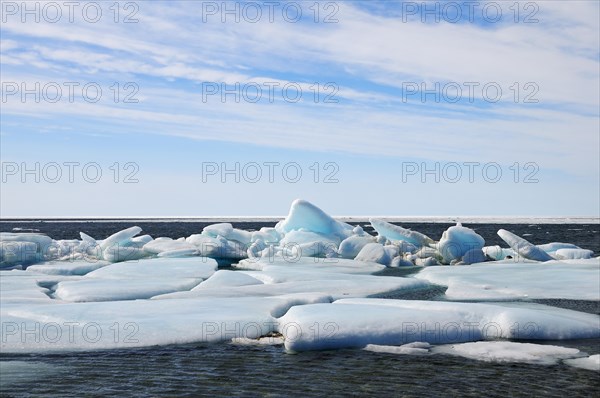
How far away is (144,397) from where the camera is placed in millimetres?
6133

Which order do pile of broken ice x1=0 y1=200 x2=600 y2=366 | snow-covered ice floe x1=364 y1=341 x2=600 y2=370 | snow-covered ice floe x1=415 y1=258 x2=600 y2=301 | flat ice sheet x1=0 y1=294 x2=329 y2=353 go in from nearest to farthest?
snow-covered ice floe x1=364 y1=341 x2=600 y2=370
flat ice sheet x1=0 y1=294 x2=329 y2=353
pile of broken ice x1=0 y1=200 x2=600 y2=366
snow-covered ice floe x1=415 y1=258 x2=600 y2=301

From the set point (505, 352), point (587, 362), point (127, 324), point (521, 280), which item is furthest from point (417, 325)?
point (521, 280)

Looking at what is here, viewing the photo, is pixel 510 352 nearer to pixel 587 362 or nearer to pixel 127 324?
pixel 587 362

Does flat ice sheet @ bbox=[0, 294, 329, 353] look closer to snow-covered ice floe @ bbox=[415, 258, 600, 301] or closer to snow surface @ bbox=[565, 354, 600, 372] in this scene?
snow surface @ bbox=[565, 354, 600, 372]

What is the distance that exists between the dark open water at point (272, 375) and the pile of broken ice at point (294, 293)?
17.5 inches

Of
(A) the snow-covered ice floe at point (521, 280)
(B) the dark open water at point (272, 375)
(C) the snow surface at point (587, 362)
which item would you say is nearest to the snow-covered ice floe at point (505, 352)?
(C) the snow surface at point (587, 362)

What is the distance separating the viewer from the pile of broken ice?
27.3 ft

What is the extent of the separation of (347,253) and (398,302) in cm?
1037

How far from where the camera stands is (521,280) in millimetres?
13977

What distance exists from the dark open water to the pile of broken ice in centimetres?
44

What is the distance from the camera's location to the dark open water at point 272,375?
6.30 m

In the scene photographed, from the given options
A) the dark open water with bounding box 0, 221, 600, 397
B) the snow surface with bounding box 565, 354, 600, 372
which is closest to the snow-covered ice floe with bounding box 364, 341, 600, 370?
the snow surface with bounding box 565, 354, 600, 372

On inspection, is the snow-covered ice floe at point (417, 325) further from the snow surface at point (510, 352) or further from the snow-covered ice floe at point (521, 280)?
the snow-covered ice floe at point (521, 280)

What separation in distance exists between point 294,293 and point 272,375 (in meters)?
4.76
